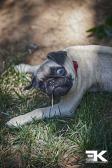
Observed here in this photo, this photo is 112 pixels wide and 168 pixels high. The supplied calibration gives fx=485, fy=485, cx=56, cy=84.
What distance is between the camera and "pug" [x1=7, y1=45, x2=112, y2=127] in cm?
459

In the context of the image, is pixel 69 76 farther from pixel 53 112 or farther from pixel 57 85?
Answer: pixel 53 112

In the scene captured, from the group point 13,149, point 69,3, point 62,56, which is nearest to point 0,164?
point 13,149

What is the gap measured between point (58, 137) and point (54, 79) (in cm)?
55

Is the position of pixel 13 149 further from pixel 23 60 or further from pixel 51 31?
pixel 51 31

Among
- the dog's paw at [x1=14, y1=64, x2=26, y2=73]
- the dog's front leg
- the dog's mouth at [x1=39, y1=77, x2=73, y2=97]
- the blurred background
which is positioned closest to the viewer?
the dog's mouth at [x1=39, y1=77, x2=73, y2=97]

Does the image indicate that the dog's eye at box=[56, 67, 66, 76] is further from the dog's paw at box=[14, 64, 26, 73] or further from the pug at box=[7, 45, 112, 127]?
the dog's paw at box=[14, 64, 26, 73]

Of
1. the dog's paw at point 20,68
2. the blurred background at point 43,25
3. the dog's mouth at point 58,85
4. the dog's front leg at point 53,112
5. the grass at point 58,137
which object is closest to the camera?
the grass at point 58,137

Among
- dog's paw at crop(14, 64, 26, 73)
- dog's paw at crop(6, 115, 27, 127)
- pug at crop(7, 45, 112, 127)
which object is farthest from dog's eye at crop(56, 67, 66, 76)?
dog's paw at crop(14, 64, 26, 73)

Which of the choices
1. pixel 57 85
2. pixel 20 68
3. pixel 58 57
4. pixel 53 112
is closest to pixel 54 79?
pixel 57 85

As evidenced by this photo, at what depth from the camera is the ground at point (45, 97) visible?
14.0ft

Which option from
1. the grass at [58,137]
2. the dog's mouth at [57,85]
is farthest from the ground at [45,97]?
the dog's mouth at [57,85]

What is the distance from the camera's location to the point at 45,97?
5125 millimetres

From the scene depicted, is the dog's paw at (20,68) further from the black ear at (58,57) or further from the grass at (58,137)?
the black ear at (58,57)

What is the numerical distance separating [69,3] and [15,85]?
4.90 feet
